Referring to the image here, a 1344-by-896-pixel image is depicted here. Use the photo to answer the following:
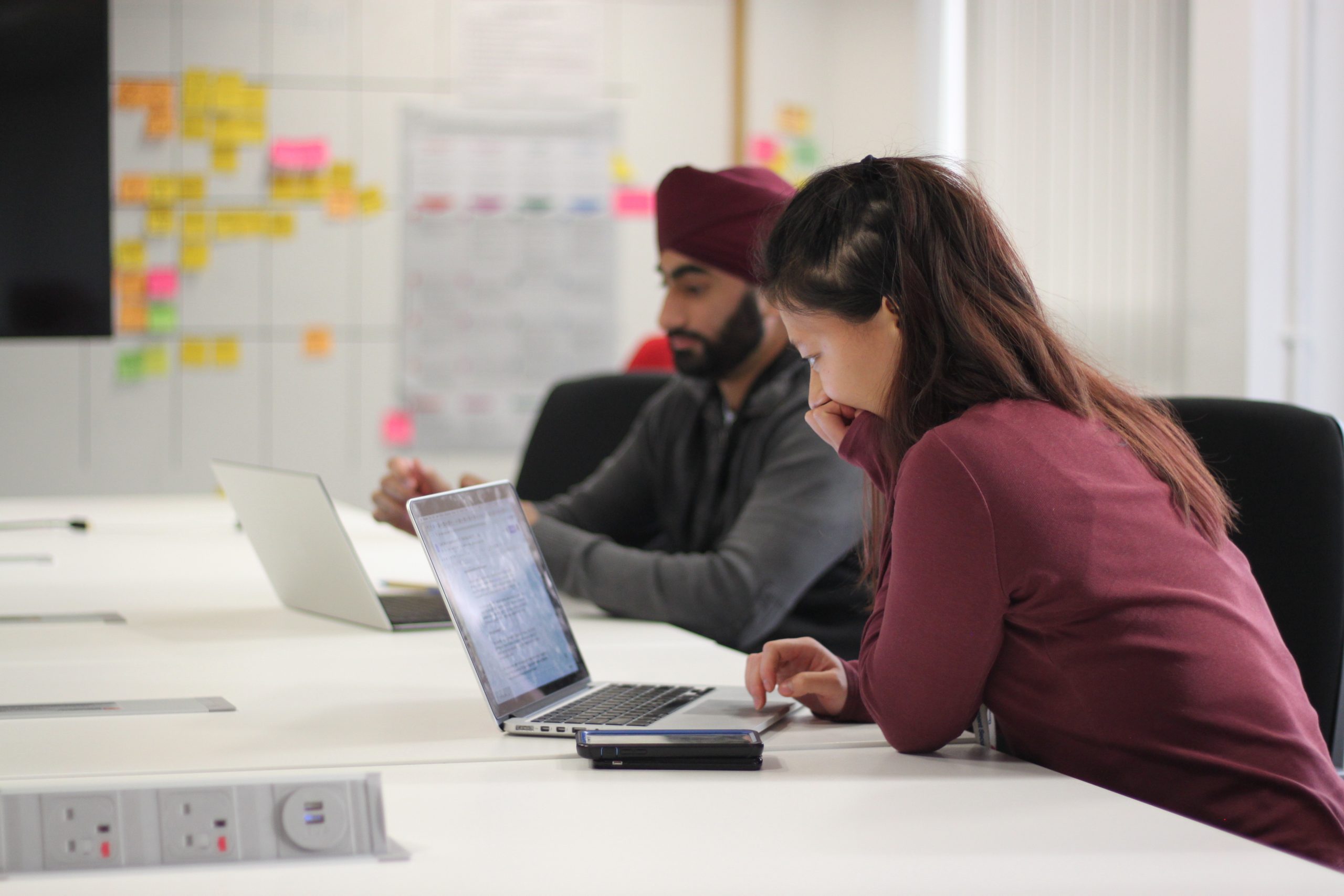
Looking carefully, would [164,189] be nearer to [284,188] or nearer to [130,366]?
[284,188]

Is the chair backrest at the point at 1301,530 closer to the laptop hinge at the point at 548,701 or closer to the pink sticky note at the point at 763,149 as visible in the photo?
the laptop hinge at the point at 548,701

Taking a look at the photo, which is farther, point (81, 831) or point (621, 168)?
point (621, 168)

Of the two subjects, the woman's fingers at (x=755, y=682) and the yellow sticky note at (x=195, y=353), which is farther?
the yellow sticky note at (x=195, y=353)

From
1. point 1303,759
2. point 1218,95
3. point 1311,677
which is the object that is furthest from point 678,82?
point 1303,759

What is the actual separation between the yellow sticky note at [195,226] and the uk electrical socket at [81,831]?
10.8ft

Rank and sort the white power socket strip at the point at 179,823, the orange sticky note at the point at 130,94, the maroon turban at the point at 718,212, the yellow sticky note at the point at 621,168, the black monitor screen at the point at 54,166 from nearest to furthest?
the white power socket strip at the point at 179,823 → the maroon turban at the point at 718,212 → the black monitor screen at the point at 54,166 → the orange sticky note at the point at 130,94 → the yellow sticky note at the point at 621,168

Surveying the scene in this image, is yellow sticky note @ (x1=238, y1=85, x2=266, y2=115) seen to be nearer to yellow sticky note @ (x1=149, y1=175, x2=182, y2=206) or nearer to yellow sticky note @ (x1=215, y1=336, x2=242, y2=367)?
yellow sticky note @ (x1=149, y1=175, x2=182, y2=206)

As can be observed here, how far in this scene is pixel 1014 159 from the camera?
10.2ft

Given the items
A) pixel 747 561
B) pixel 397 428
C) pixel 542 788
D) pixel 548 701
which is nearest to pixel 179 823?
pixel 542 788

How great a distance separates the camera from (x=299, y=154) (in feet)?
12.2

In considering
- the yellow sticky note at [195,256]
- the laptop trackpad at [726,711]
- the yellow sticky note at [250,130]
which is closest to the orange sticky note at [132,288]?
the yellow sticky note at [195,256]

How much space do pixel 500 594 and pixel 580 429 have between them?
128 cm

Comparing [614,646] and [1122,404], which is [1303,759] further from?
[614,646]

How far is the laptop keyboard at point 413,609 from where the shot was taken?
5.10 feet
